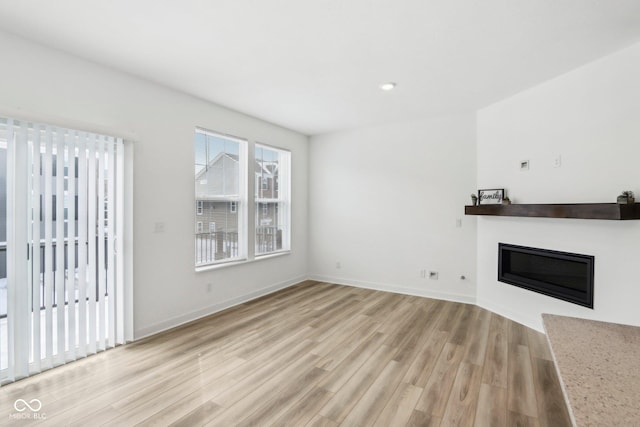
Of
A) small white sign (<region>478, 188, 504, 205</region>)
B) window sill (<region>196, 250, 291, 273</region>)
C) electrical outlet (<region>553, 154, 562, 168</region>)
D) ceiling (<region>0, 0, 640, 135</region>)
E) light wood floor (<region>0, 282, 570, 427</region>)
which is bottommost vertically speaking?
light wood floor (<region>0, 282, 570, 427</region>)

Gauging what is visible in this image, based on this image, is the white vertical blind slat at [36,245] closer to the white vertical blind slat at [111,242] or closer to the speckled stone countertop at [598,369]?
the white vertical blind slat at [111,242]

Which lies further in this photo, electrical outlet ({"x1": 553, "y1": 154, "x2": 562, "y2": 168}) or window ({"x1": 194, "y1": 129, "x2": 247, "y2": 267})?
window ({"x1": 194, "y1": 129, "x2": 247, "y2": 267})

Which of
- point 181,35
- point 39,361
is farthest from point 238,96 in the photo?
point 39,361

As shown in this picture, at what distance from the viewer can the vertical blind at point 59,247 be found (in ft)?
7.43

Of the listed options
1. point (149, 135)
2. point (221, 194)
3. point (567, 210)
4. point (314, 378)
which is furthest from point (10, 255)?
point (567, 210)

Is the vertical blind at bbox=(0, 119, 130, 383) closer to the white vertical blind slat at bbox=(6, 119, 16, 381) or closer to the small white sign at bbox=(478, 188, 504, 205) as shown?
the white vertical blind slat at bbox=(6, 119, 16, 381)

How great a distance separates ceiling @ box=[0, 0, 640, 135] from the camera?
2.00m

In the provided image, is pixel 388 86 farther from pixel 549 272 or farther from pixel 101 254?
pixel 101 254

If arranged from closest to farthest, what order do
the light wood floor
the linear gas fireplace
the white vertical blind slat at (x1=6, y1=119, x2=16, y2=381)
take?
the light wood floor → the white vertical blind slat at (x1=6, y1=119, x2=16, y2=381) → the linear gas fireplace

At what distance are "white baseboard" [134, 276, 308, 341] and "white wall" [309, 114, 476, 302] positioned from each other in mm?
1100

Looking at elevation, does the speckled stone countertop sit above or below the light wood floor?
above

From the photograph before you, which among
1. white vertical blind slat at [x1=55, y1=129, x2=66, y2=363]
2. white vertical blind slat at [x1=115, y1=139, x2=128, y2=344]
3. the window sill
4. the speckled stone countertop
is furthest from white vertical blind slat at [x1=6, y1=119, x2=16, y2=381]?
the speckled stone countertop

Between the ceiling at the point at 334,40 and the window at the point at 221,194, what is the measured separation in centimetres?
75

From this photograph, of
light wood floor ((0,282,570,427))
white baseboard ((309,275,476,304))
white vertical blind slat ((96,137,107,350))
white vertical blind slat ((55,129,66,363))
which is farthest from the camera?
white baseboard ((309,275,476,304))
